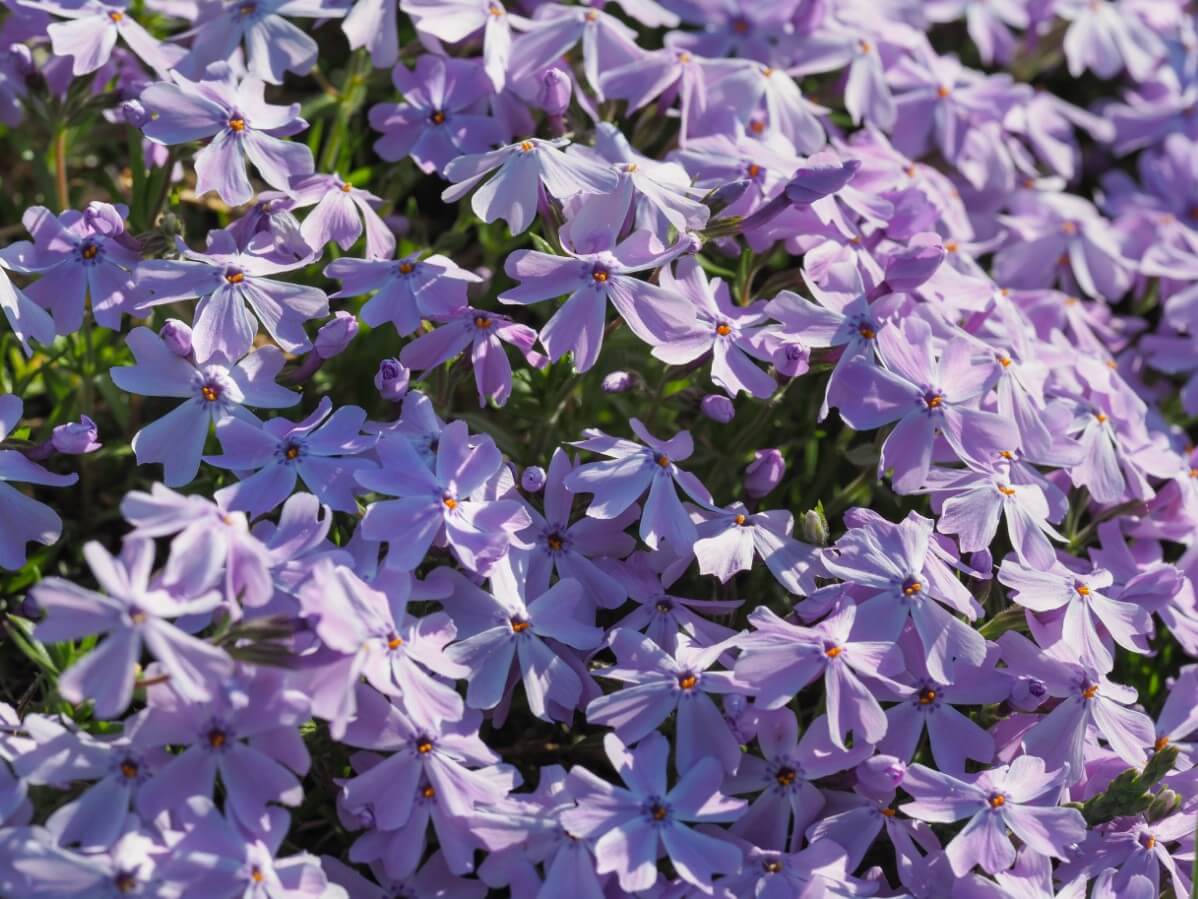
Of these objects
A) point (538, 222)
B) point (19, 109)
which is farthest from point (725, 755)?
point (19, 109)

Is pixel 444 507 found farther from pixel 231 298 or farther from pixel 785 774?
pixel 785 774

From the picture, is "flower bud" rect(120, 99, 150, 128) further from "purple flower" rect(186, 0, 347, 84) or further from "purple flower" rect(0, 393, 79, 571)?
"purple flower" rect(0, 393, 79, 571)

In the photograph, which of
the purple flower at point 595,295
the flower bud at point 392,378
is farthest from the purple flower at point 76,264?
the purple flower at point 595,295

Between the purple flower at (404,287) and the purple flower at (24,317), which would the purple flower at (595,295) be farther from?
the purple flower at (24,317)

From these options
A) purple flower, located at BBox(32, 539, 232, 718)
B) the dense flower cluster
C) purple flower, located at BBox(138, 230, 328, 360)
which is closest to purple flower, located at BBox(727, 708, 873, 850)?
the dense flower cluster

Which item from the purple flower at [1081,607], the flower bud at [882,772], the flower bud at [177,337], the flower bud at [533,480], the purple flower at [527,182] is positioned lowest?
the flower bud at [882,772]
